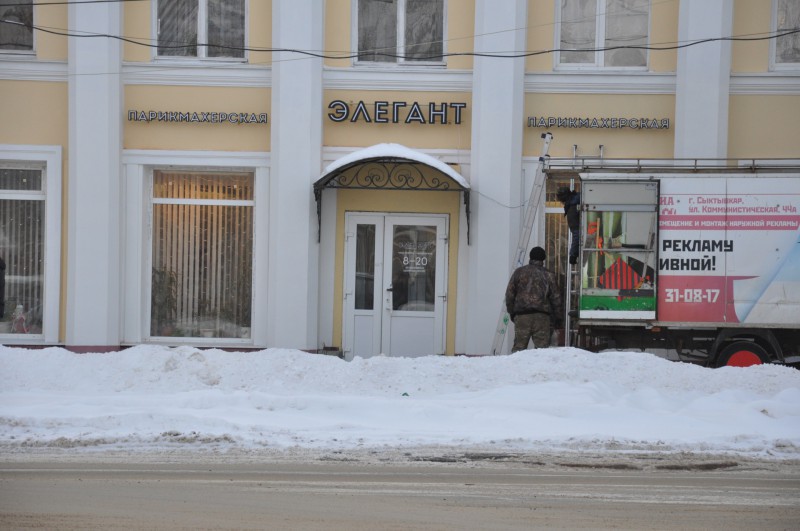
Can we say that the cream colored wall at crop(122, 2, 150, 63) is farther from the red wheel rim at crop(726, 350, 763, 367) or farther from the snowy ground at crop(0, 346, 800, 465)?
the red wheel rim at crop(726, 350, 763, 367)

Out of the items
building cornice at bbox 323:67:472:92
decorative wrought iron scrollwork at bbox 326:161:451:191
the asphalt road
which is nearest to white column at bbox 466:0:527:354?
building cornice at bbox 323:67:472:92

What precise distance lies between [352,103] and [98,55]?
4.33 meters

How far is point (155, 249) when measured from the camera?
1739cm

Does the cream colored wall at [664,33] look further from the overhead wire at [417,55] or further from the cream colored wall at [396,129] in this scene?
the cream colored wall at [396,129]

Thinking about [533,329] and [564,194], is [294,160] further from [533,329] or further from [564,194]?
[533,329]

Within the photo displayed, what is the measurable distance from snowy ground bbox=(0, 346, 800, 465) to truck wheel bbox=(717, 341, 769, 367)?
1.25 m

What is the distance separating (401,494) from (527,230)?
852 centimetres

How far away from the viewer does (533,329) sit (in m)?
15.1

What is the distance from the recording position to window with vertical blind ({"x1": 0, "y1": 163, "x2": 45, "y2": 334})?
17188 mm

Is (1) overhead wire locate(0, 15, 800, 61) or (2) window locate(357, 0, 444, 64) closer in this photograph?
(1) overhead wire locate(0, 15, 800, 61)

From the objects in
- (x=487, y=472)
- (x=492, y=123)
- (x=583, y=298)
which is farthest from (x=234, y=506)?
(x=492, y=123)

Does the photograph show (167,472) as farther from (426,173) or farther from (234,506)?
(426,173)

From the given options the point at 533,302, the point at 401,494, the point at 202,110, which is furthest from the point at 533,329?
the point at 401,494

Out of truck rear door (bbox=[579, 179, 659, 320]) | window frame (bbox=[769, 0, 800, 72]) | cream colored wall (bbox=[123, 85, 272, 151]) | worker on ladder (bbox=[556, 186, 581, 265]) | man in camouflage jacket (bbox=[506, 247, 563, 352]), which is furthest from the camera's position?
cream colored wall (bbox=[123, 85, 272, 151])
